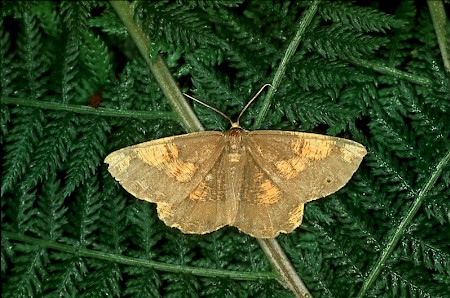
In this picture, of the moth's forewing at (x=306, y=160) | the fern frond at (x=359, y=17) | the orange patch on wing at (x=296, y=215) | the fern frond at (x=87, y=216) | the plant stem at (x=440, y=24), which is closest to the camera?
the moth's forewing at (x=306, y=160)

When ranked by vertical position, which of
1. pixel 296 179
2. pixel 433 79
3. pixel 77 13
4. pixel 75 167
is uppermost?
pixel 433 79

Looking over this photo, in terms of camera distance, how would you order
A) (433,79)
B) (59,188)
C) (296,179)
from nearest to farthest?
(296,179) < (433,79) < (59,188)

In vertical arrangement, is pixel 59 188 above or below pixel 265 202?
below

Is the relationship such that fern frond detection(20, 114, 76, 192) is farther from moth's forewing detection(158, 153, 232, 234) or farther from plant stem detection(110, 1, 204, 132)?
moth's forewing detection(158, 153, 232, 234)

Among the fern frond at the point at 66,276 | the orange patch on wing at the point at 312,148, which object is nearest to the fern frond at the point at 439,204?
the orange patch on wing at the point at 312,148

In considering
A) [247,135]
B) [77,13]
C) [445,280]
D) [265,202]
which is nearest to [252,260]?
[265,202]

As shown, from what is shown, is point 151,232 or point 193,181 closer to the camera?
point 193,181

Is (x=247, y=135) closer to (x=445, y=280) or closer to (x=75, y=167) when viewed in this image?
(x=75, y=167)

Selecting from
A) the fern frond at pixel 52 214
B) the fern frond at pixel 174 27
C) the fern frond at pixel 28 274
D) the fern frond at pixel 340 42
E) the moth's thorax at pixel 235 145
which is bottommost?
the fern frond at pixel 28 274

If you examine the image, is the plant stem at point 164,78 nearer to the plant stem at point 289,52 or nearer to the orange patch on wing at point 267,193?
the plant stem at point 289,52
